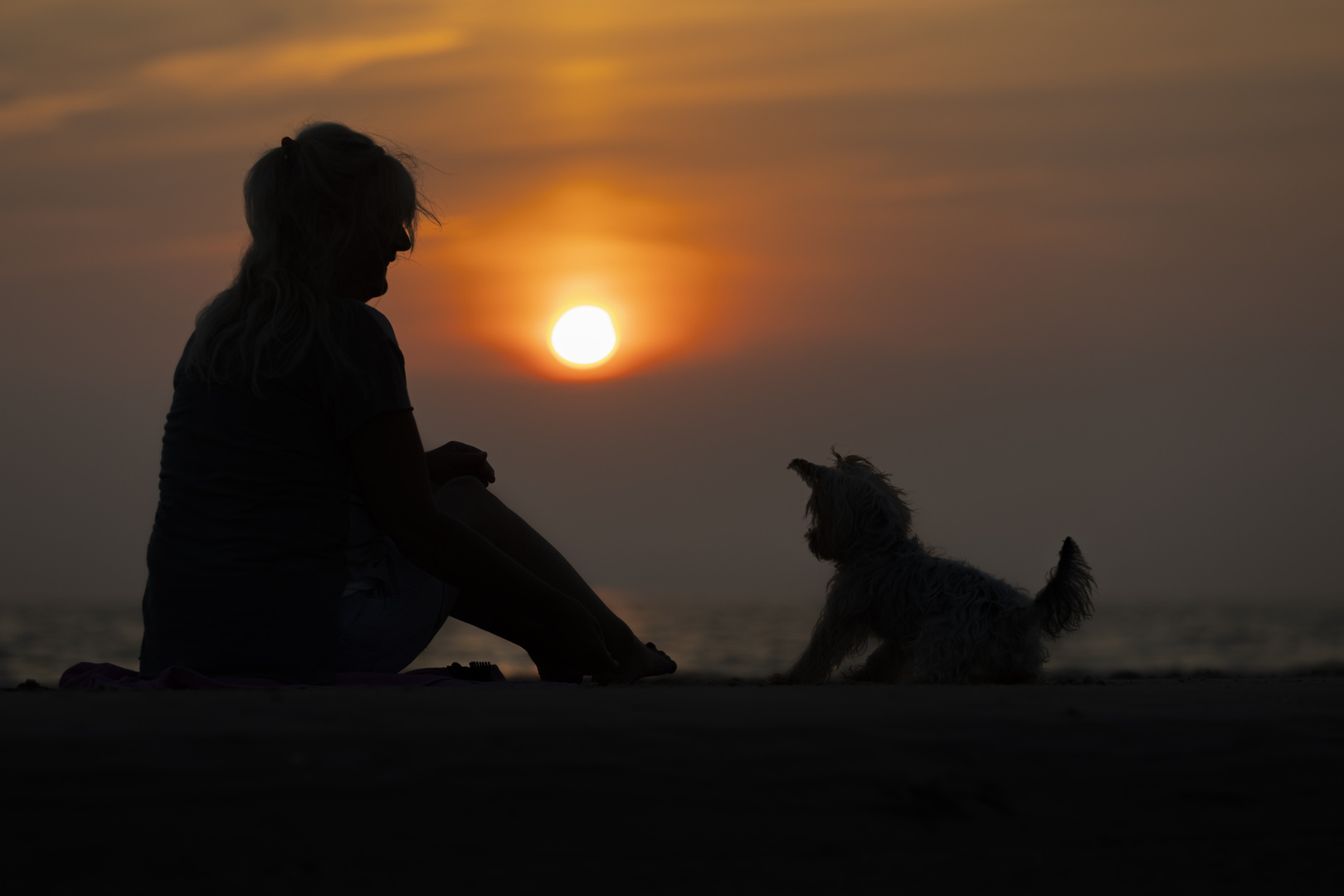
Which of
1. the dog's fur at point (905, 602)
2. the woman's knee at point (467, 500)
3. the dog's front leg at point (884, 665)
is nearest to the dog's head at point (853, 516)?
the dog's fur at point (905, 602)

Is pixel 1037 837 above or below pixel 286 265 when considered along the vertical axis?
below

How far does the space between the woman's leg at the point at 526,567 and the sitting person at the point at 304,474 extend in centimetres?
23

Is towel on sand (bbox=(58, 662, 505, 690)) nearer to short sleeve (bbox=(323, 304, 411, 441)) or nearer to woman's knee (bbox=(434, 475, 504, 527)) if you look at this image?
woman's knee (bbox=(434, 475, 504, 527))

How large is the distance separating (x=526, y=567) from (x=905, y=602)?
205 centimetres

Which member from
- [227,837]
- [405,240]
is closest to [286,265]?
[405,240]

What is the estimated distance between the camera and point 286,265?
140 inches

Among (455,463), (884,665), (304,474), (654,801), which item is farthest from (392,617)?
(884,665)

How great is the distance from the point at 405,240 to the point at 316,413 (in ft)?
2.28

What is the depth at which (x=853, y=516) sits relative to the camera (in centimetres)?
559

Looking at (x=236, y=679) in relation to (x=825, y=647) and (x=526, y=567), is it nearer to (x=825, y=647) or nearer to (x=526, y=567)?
(x=526, y=567)

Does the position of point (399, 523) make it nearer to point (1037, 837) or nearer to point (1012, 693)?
point (1012, 693)

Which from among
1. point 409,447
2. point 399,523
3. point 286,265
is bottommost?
point 399,523

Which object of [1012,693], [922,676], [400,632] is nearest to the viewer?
[1012,693]

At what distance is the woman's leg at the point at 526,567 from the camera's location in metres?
3.90
